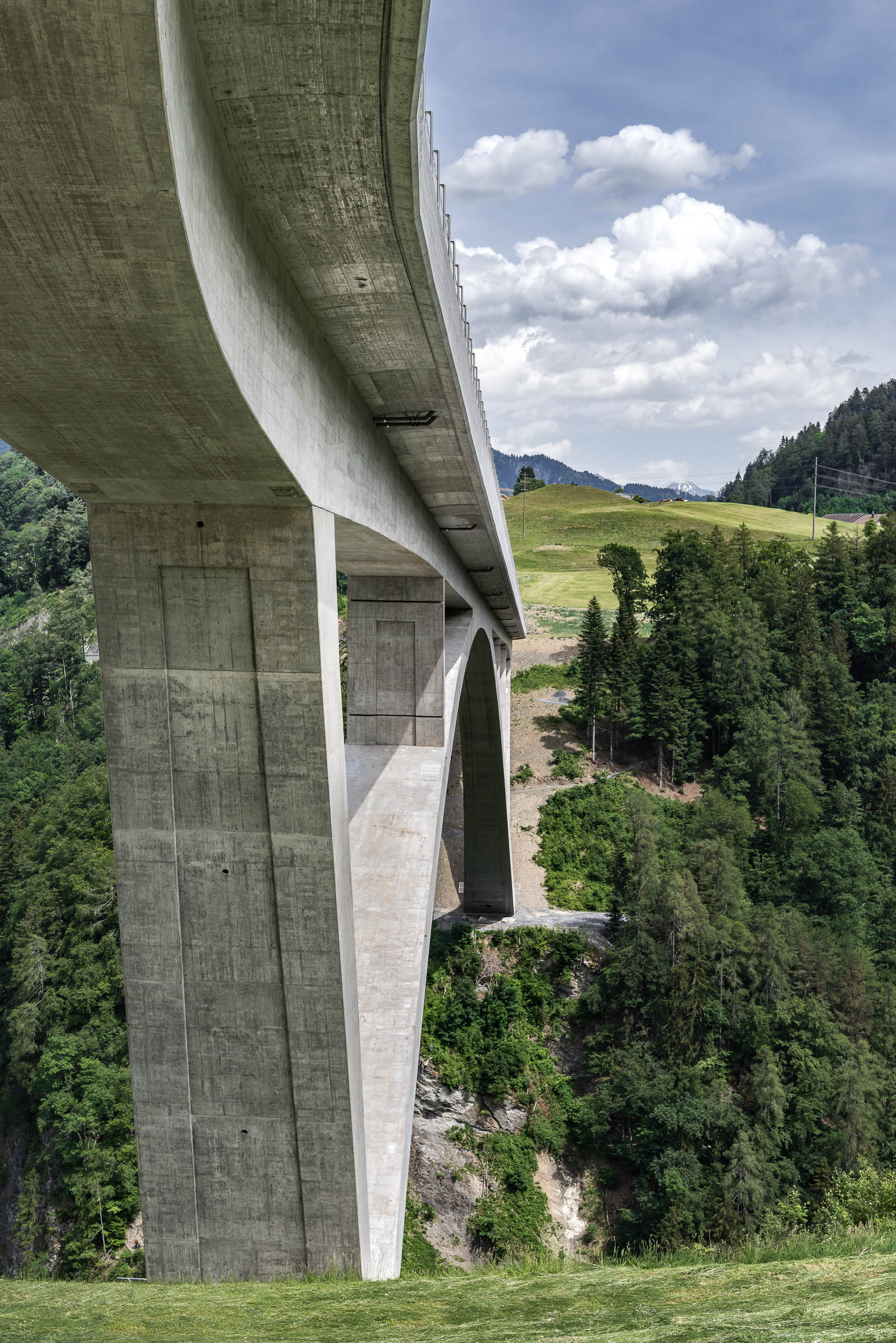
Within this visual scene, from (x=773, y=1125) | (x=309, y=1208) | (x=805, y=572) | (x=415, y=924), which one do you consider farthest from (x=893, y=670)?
(x=309, y=1208)

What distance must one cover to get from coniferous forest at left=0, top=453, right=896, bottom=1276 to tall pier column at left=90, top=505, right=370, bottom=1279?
14.3 meters

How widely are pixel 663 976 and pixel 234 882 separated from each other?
977 inches

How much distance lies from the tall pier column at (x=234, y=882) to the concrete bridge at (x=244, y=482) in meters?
0.03

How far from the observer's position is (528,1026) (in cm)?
3091

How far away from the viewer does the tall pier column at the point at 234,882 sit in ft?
24.4

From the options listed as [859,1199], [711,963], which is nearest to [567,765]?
[711,963]

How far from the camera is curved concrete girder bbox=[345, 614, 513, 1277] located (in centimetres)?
1008

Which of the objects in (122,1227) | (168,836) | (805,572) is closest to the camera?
(168,836)

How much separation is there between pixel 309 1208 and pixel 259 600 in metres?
6.60

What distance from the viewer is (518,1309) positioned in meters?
6.00

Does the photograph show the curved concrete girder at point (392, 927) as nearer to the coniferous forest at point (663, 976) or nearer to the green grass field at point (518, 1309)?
the green grass field at point (518, 1309)

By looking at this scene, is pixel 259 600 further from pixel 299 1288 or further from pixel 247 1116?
pixel 299 1288

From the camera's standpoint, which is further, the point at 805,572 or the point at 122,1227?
the point at 805,572

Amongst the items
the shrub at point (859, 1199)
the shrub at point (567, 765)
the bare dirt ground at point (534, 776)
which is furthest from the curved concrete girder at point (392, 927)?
the shrub at point (567, 765)
